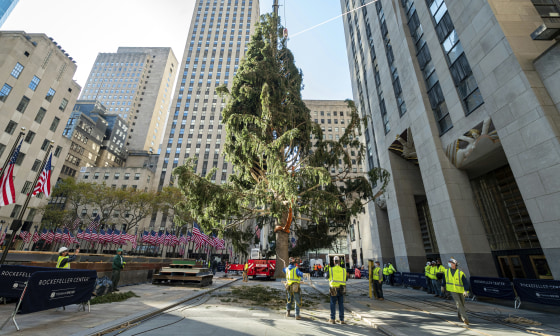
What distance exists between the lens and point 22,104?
40.0 meters

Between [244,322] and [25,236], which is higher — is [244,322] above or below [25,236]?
below

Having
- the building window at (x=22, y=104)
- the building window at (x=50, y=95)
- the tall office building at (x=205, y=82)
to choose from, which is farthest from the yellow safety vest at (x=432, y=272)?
the tall office building at (x=205, y=82)

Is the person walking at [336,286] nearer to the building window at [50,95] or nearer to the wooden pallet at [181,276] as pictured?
the wooden pallet at [181,276]

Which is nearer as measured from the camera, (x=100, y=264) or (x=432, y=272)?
(x=100, y=264)

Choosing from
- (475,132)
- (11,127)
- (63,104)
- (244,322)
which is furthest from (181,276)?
(63,104)

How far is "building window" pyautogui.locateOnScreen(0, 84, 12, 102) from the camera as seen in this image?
3719 cm

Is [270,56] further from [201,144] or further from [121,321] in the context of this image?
[201,144]

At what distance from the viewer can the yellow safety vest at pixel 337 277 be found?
746 centimetres

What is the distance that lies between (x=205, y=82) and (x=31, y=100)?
172 ft

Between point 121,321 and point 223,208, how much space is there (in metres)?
9.24

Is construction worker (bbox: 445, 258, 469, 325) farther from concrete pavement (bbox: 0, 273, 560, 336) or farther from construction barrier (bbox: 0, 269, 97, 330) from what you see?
construction barrier (bbox: 0, 269, 97, 330)

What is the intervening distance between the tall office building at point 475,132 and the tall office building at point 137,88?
116 m

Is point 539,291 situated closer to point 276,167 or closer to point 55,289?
point 276,167

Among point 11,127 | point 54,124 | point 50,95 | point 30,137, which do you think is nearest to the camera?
point 11,127
